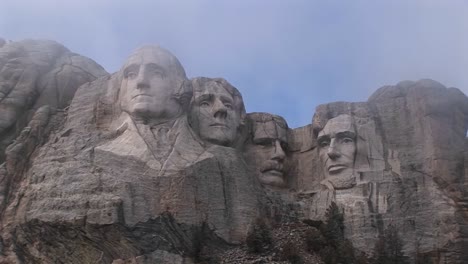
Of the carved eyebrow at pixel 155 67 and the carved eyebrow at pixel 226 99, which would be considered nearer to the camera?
the carved eyebrow at pixel 155 67

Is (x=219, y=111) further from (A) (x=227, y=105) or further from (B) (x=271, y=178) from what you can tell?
(B) (x=271, y=178)

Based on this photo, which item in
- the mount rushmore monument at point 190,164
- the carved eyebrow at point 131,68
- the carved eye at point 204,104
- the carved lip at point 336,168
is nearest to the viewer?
the mount rushmore monument at point 190,164

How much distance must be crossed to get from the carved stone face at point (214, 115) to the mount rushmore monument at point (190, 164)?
0.02m

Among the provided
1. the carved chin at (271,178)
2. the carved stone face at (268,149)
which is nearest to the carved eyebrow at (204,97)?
the carved stone face at (268,149)

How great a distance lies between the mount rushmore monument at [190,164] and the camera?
16.3m

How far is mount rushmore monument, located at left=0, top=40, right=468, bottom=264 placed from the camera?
16.3 m

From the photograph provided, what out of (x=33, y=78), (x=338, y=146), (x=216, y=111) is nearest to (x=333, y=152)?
(x=338, y=146)

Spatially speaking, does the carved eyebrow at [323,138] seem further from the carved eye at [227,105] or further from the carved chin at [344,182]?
the carved eye at [227,105]

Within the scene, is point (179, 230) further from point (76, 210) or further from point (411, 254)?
point (411, 254)

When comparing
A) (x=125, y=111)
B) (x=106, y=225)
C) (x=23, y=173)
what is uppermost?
(x=125, y=111)

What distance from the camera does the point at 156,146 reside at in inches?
674

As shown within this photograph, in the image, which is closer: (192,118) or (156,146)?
(156,146)

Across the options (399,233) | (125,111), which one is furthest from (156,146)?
(399,233)

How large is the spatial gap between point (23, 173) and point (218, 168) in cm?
324
